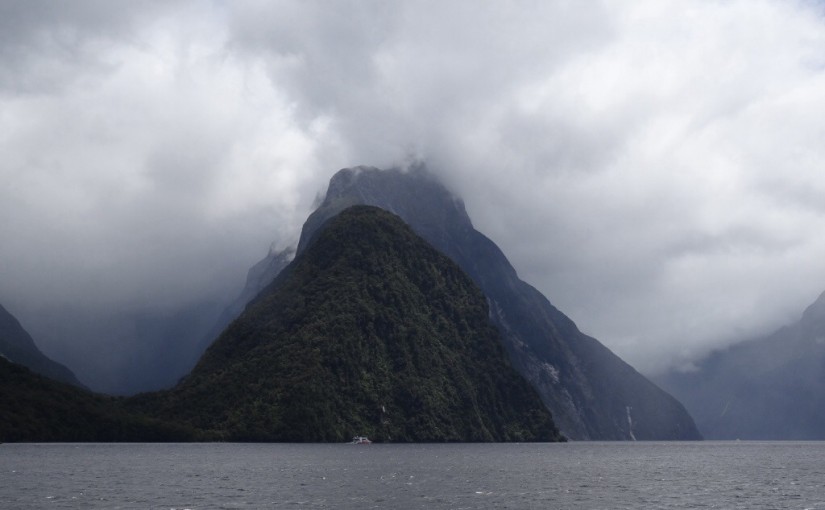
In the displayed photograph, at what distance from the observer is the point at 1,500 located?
9894 cm

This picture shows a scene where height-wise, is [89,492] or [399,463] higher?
[399,463]

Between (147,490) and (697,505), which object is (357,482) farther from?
(697,505)

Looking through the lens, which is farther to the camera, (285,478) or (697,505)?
(285,478)

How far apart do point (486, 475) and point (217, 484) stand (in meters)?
51.0

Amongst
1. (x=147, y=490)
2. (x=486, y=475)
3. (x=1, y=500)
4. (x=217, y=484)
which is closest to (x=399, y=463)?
(x=486, y=475)

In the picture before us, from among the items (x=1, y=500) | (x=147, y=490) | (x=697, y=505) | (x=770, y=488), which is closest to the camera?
(x=1, y=500)

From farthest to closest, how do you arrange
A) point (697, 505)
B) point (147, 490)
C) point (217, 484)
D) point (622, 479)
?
point (622, 479), point (217, 484), point (147, 490), point (697, 505)

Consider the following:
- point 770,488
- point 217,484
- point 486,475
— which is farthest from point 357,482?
point 770,488

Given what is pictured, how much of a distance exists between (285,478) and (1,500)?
4802 centimetres

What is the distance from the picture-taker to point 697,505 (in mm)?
105812

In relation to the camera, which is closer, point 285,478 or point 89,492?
point 89,492

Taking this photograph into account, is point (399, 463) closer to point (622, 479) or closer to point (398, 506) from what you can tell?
point (622, 479)

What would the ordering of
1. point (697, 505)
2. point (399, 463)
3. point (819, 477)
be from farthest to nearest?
point (399, 463), point (819, 477), point (697, 505)

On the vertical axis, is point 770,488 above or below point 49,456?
below
